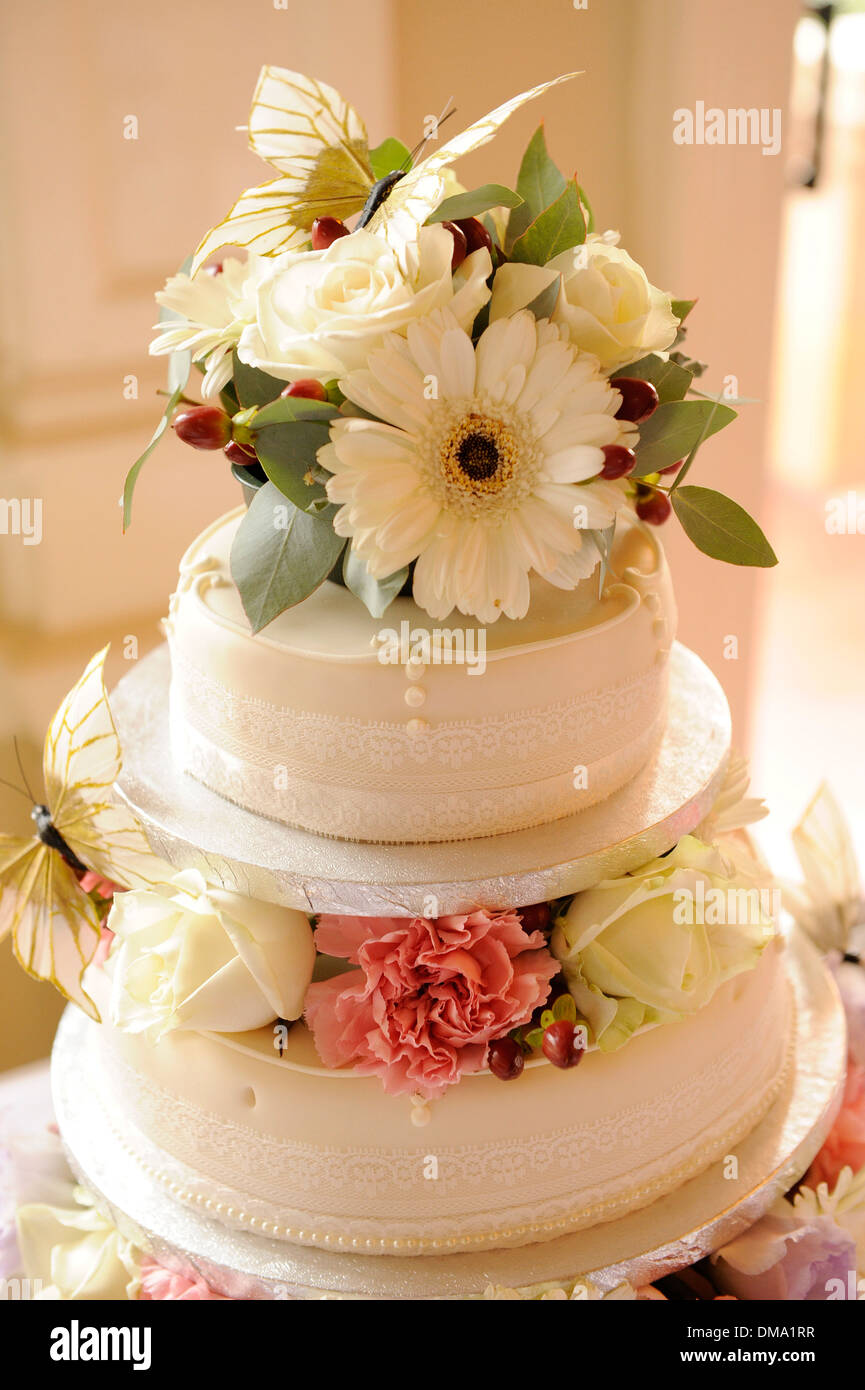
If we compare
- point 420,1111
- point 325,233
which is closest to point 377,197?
point 325,233

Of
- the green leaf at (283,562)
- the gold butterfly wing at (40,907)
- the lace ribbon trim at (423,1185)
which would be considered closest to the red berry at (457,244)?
the green leaf at (283,562)

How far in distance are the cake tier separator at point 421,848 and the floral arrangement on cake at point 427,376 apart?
0.63ft

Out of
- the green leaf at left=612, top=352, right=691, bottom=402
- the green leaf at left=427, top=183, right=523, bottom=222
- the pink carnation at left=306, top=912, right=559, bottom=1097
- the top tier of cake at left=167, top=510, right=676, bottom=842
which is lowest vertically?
the pink carnation at left=306, top=912, right=559, bottom=1097

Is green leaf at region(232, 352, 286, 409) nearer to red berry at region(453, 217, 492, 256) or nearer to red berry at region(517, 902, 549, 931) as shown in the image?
red berry at region(453, 217, 492, 256)

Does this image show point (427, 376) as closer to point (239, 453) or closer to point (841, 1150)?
point (239, 453)

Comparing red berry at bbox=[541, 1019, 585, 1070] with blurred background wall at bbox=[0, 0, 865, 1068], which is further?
blurred background wall at bbox=[0, 0, 865, 1068]

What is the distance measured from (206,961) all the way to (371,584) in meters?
0.34

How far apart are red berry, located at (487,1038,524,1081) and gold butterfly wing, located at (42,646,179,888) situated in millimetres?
307

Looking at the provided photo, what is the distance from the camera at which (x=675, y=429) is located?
3.25 feet

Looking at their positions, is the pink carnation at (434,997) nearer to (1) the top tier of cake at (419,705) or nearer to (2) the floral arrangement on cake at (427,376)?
(1) the top tier of cake at (419,705)

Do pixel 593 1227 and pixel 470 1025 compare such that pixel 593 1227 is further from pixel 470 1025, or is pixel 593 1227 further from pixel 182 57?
pixel 182 57

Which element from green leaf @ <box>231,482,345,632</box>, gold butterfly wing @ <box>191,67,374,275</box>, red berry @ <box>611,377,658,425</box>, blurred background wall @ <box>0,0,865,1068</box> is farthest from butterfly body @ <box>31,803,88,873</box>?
blurred background wall @ <box>0,0,865,1068</box>

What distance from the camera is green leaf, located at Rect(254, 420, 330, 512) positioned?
0.92 meters
